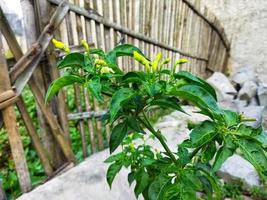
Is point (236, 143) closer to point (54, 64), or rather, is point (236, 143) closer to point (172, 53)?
point (54, 64)

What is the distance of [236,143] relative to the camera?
0.80 metres

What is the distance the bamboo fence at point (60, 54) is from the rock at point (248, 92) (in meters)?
1.63

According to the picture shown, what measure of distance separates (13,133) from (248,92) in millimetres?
3667

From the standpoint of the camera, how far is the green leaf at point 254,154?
755 mm

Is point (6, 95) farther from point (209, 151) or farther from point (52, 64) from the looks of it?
point (209, 151)

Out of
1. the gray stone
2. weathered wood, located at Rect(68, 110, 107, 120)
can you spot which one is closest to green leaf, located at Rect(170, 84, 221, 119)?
weathered wood, located at Rect(68, 110, 107, 120)

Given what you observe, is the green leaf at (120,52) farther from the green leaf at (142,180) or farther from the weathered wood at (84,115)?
the weathered wood at (84,115)

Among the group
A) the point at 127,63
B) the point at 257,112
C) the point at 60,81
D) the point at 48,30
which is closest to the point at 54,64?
the point at 48,30

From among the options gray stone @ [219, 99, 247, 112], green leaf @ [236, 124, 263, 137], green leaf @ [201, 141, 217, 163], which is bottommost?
gray stone @ [219, 99, 247, 112]

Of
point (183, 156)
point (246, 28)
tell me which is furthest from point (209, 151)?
point (246, 28)

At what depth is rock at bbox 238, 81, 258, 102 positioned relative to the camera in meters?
4.33

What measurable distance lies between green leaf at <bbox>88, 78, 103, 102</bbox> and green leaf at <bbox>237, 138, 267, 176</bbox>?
0.41 m

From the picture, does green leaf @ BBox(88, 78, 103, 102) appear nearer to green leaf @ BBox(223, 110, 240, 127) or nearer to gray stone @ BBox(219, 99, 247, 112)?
green leaf @ BBox(223, 110, 240, 127)

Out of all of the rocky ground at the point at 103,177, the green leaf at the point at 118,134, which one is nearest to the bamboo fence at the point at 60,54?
the rocky ground at the point at 103,177
